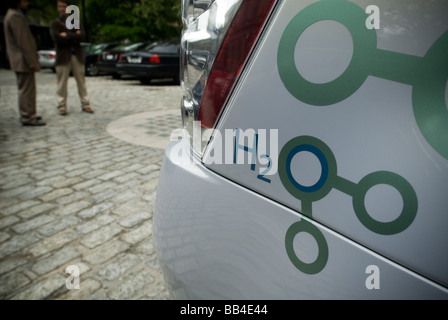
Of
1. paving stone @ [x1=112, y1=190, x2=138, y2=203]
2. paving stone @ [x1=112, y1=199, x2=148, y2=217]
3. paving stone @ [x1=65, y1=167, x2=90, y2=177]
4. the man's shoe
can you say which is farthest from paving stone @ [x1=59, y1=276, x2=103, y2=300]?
the man's shoe

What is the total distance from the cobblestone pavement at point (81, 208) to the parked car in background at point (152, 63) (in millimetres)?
5591

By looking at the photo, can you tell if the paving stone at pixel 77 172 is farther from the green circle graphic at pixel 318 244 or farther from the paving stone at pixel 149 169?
the green circle graphic at pixel 318 244

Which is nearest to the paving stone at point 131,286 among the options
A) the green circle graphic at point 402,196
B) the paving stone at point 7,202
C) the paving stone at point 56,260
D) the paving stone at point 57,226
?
the paving stone at point 56,260

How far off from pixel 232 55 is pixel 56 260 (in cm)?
187

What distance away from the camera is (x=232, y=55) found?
2.64 feet

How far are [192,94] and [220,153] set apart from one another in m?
0.27

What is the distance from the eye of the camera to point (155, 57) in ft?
34.4

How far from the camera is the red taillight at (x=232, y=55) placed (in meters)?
0.75

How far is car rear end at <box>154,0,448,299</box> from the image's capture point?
53 centimetres

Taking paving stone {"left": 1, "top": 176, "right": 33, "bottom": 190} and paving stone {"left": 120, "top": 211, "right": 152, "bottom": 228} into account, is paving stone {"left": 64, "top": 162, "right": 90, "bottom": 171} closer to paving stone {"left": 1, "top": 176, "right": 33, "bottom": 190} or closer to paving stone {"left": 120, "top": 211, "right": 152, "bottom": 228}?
paving stone {"left": 1, "top": 176, "right": 33, "bottom": 190}

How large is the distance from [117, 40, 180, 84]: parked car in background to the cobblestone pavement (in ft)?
18.3

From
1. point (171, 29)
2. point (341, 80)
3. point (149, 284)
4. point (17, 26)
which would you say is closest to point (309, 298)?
point (341, 80)
